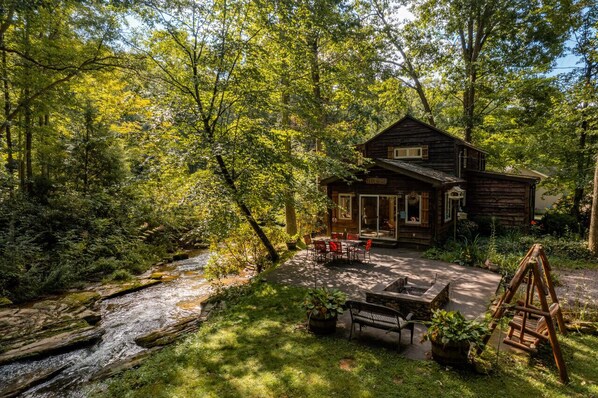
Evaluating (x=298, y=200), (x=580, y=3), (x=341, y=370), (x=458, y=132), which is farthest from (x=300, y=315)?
(x=458, y=132)

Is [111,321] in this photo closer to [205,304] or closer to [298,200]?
[205,304]

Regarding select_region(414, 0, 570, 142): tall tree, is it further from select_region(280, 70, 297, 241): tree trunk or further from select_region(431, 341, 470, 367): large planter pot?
select_region(431, 341, 470, 367): large planter pot

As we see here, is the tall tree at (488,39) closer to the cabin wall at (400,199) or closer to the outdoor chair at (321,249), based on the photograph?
the cabin wall at (400,199)

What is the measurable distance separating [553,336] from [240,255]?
30.1 feet

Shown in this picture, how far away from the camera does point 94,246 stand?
13.3 metres

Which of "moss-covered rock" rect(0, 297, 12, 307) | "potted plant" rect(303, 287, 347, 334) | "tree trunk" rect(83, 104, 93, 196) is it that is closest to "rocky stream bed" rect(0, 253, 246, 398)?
"moss-covered rock" rect(0, 297, 12, 307)

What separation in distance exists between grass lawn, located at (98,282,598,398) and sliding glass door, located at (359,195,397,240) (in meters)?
9.06

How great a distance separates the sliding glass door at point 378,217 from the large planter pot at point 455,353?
9646mm

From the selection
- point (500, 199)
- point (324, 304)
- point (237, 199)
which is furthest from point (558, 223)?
point (237, 199)

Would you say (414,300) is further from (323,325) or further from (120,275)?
(120,275)

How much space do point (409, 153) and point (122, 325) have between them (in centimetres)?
1624

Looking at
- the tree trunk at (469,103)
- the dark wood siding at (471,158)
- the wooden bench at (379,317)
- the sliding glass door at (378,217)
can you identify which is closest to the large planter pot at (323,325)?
the wooden bench at (379,317)

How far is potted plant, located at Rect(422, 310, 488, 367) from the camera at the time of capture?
488 centimetres

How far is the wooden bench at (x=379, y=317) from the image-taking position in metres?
5.62
